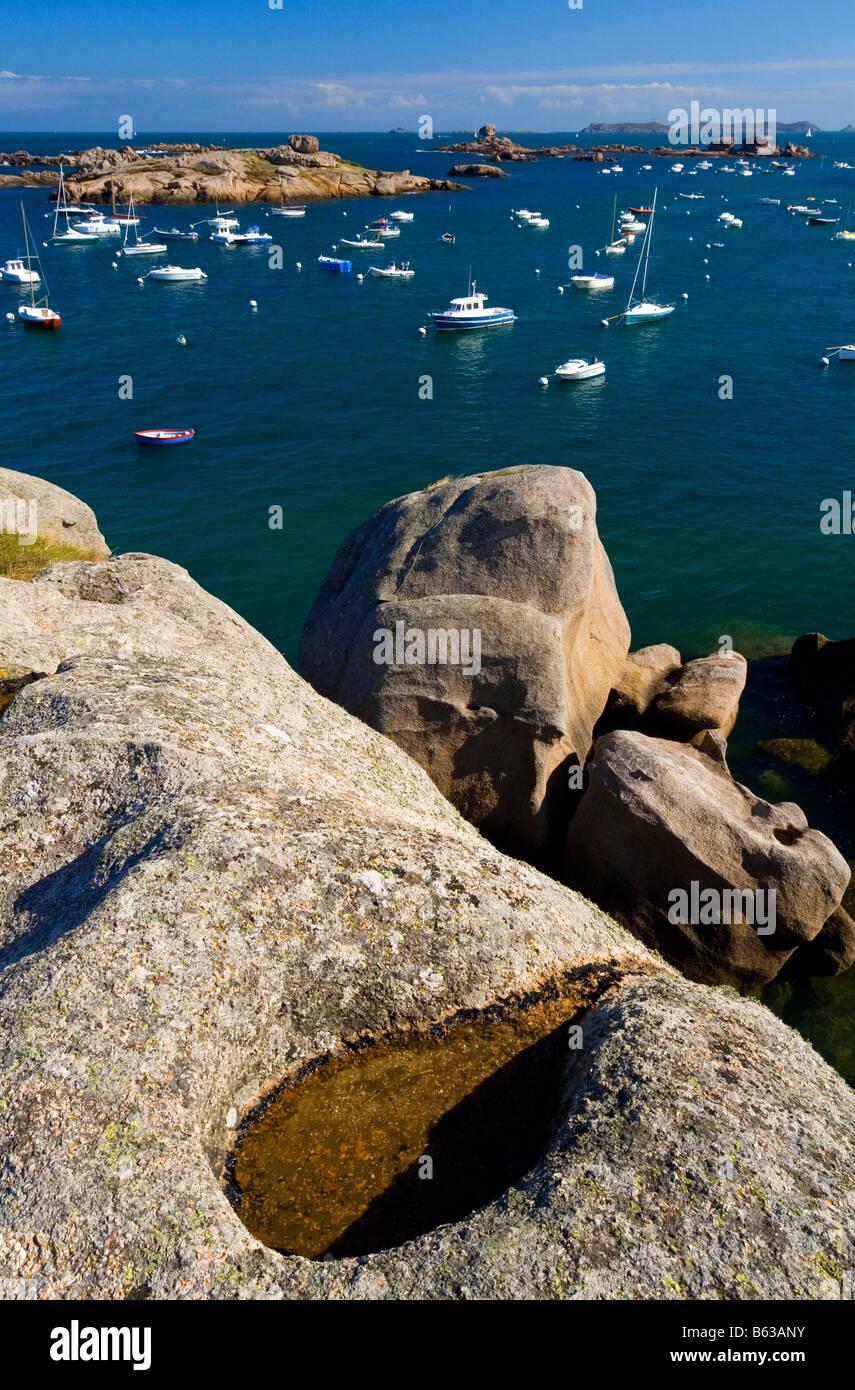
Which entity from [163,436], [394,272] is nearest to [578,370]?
[163,436]

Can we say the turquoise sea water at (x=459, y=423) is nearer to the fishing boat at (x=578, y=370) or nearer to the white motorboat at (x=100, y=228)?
the fishing boat at (x=578, y=370)

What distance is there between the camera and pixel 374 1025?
10.6 meters

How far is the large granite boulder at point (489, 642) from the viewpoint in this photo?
20625 mm

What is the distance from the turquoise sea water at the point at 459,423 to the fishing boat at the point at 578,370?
0.76 m

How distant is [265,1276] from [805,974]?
653 inches

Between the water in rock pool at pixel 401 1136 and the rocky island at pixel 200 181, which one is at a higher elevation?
the rocky island at pixel 200 181

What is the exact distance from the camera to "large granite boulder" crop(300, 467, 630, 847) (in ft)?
67.7

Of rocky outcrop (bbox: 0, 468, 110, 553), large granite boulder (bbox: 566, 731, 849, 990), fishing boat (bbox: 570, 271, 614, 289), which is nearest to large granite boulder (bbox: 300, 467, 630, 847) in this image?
large granite boulder (bbox: 566, 731, 849, 990)

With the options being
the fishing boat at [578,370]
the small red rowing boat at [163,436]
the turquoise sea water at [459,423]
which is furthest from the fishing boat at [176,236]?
the small red rowing boat at [163,436]

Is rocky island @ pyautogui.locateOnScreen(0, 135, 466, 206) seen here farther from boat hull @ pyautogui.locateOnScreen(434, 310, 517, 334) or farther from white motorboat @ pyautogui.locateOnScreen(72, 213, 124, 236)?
boat hull @ pyautogui.locateOnScreen(434, 310, 517, 334)

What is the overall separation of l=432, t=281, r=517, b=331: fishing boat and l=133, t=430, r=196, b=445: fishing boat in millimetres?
34529

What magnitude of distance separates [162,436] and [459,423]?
1913cm

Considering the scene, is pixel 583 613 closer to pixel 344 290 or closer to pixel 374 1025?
pixel 374 1025

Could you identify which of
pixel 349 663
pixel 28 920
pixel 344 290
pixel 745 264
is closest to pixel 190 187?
pixel 344 290
